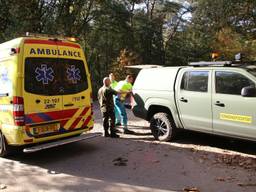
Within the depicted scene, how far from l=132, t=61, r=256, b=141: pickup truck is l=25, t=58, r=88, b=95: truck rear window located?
197 cm

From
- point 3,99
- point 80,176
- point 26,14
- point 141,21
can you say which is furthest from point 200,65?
point 141,21

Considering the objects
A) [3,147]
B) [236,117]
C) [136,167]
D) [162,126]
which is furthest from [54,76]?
[236,117]

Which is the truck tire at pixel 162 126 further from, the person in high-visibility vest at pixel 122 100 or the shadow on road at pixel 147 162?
the person in high-visibility vest at pixel 122 100

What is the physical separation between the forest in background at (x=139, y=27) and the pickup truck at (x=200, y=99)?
524 inches

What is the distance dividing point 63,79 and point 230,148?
415cm

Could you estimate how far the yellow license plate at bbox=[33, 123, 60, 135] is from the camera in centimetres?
659

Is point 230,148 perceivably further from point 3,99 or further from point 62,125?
point 3,99

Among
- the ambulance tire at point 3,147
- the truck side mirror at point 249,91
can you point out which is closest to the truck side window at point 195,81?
the truck side mirror at point 249,91

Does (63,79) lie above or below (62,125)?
above

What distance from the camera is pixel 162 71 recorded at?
8.54m

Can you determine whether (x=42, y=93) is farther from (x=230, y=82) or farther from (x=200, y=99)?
(x=230, y=82)

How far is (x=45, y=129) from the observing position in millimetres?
6727

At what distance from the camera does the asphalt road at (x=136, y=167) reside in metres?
Answer: 5.38

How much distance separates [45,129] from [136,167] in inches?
79.8
